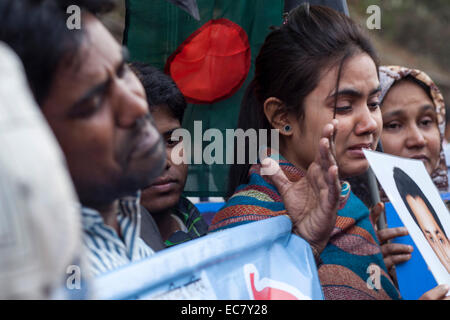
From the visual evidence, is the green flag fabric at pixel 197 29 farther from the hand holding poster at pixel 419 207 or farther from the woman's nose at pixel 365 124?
the hand holding poster at pixel 419 207

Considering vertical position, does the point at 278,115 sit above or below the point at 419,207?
above

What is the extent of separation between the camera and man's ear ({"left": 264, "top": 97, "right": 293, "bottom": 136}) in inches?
58.0

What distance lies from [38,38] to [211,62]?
44.3 inches

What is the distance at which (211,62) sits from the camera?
172 cm

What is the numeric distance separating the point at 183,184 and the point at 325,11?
0.66 m

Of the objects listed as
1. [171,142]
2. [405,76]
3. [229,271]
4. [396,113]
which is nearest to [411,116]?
[396,113]

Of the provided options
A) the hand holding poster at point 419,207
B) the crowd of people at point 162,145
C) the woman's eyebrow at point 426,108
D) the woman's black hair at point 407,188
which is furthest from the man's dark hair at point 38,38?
the woman's eyebrow at point 426,108

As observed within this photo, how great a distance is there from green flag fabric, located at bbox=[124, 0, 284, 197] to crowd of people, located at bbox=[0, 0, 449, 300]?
8cm

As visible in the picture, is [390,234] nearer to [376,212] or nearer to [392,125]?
[376,212]

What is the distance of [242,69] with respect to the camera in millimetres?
1745

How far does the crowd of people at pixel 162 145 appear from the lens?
1.27 feet

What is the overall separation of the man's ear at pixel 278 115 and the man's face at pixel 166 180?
31 centimetres
